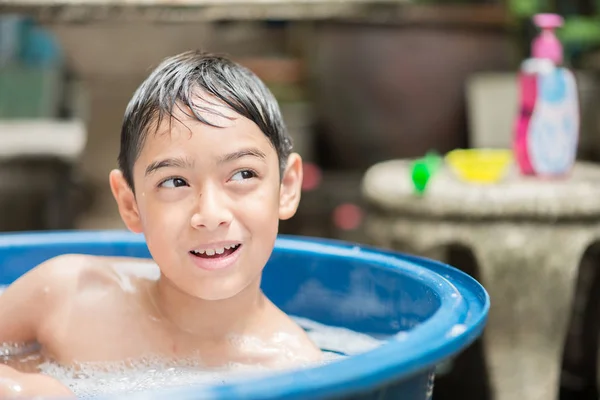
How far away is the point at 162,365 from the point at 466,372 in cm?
114

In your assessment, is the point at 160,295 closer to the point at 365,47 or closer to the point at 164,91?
the point at 164,91

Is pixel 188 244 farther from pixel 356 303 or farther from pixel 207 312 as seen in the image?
pixel 356 303

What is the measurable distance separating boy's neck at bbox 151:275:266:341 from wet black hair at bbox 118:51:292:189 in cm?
15

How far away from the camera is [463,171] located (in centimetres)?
175

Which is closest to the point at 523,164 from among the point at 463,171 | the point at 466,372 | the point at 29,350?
the point at 463,171

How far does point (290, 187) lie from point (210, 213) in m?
0.20

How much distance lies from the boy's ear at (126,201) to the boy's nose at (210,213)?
16cm

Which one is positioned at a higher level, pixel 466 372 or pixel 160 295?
pixel 160 295

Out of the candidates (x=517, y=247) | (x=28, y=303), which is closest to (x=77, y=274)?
(x=28, y=303)

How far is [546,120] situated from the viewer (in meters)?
1.79

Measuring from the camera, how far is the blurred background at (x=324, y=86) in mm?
2582

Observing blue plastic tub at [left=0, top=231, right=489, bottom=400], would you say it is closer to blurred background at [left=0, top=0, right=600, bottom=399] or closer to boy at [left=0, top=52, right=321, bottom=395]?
boy at [left=0, top=52, right=321, bottom=395]

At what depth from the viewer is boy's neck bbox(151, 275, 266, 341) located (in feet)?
3.26

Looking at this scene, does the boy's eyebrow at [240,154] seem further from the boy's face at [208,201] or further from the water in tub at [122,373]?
the water in tub at [122,373]
